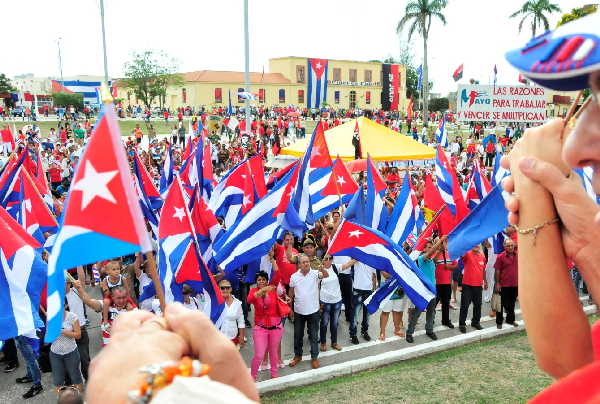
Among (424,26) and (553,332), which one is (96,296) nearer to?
(553,332)

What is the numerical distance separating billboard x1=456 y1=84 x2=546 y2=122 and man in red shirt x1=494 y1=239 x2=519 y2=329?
46.8 ft

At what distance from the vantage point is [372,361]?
23.9 ft

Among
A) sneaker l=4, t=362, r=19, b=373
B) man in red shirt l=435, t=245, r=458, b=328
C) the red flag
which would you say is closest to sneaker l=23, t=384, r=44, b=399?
sneaker l=4, t=362, r=19, b=373

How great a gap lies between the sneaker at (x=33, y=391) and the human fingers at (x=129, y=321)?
265 inches

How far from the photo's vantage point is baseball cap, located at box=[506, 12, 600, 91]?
93cm

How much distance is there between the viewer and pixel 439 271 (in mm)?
8688

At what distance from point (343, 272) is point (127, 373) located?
25.9ft

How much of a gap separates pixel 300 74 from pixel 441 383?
7480 cm

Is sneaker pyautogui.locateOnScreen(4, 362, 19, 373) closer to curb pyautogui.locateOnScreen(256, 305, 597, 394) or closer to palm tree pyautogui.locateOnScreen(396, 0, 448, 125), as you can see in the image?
curb pyautogui.locateOnScreen(256, 305, 597, 394)

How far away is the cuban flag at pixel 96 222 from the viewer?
2490 millimetres

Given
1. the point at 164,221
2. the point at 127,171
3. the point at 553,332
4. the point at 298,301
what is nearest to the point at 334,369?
the point at 298,301

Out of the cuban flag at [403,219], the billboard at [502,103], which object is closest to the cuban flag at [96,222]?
the cuban flag at [403,219]

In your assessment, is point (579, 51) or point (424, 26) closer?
point (579, 51)

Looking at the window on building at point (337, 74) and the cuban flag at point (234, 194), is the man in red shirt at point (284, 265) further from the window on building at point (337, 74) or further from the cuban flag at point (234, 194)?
the window on building at point (337, 74)
